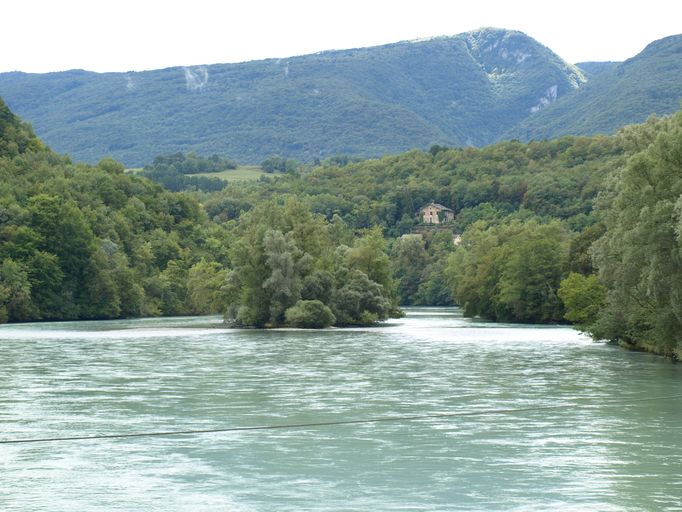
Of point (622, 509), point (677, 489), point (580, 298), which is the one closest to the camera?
point (622, 509)

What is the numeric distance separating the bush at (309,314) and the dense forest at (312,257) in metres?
0.13

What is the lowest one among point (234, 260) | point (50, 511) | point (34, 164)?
point (50, 511)

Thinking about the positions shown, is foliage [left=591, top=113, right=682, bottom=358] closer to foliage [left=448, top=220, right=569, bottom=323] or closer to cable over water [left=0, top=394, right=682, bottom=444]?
cable over water [left=0, top=394, right=682, bottom=444]

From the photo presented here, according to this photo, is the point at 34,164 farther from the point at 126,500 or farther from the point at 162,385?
the point at 126,500

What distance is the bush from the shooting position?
9194 centimetres

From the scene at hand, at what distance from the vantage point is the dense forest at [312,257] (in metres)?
52.9

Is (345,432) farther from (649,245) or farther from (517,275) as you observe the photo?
(517,275)

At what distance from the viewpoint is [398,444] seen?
28.7m

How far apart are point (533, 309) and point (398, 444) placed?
7540 centimetres

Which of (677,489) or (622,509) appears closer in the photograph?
(622,509)

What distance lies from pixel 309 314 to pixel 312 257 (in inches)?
209

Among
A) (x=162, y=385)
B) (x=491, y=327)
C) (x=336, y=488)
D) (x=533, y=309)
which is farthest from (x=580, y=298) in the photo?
(x=336, y=488)

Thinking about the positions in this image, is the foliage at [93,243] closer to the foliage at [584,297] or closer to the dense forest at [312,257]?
the dense forest at [312,257]

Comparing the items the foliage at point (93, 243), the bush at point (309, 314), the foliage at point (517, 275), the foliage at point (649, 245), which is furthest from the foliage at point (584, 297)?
the foliage at point (93, 243)
